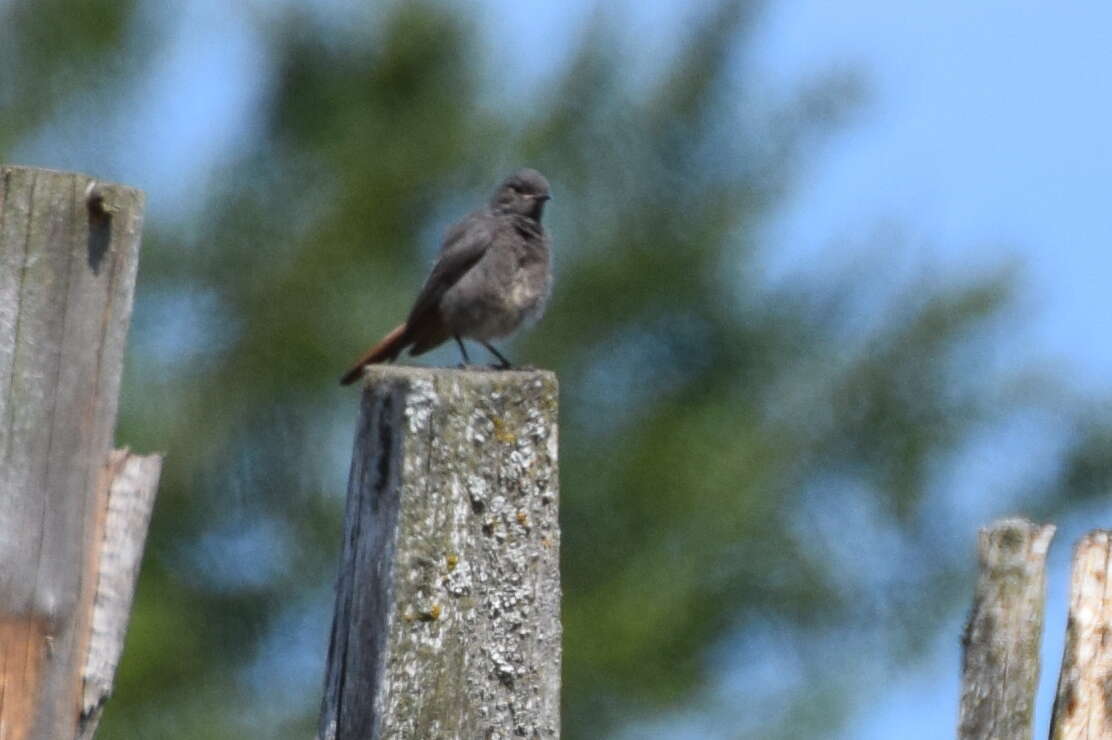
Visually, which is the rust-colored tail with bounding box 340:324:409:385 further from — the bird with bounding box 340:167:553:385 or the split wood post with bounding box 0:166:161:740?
the split wood post with bounding box 0:166:161:740

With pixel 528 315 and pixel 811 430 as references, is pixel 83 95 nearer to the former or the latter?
pixel 811 430

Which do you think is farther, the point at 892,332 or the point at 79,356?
the point at 892,332

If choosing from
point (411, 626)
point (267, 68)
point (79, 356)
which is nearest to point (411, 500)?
point (411, 626)

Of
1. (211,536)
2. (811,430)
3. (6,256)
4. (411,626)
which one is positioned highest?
(811,430)

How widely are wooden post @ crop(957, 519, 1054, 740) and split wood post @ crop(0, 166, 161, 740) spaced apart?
108cm

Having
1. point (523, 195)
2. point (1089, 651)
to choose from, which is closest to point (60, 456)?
point (1089, 651)

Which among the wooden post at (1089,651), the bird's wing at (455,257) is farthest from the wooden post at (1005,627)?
the bird's wing at (455,257)

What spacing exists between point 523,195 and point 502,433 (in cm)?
402

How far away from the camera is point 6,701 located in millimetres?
2320

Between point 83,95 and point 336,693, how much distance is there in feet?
35.4

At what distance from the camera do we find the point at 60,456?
2.33 m

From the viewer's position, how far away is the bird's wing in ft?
19.4

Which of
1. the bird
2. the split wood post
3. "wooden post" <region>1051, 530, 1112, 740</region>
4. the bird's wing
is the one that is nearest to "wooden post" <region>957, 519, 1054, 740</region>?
"wooden post" <region>1051, 530, 1112, 740</region>

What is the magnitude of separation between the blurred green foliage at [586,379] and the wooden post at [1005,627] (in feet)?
29.8
